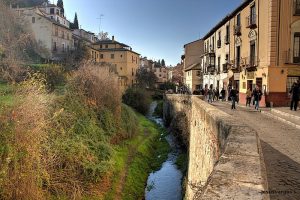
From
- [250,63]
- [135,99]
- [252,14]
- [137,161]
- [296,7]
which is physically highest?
[252,14]

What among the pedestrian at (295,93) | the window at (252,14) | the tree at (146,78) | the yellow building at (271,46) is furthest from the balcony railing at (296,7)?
the tree at (146,78)

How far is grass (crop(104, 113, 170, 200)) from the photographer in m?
16.4

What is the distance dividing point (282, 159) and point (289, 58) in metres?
15.5

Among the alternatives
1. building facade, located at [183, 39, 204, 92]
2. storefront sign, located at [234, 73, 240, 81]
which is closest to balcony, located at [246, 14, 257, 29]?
storefront sign, located at [234, 73, 240, 81]

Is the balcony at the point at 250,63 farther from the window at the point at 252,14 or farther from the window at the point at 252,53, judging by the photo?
the window at the point at 252,14

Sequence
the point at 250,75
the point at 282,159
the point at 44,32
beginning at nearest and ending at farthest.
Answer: the point at 282,159 → the point at 250,75 → the point at 44,32

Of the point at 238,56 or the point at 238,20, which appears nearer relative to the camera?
the point at 238,20

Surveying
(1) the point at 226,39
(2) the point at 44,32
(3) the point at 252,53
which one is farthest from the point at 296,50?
(2) the point at 44,32

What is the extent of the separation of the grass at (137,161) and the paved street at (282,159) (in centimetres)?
697

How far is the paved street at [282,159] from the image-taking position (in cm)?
523

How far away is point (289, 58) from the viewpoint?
21344 mm

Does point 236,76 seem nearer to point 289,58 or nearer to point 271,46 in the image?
point 289,58

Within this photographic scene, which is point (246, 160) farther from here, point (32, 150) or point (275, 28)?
point (275, 28)

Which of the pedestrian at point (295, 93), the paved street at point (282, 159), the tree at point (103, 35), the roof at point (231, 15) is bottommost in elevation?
the paved street at point (282, 159)
